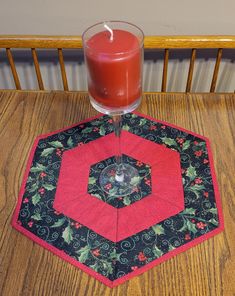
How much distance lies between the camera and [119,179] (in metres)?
0.78

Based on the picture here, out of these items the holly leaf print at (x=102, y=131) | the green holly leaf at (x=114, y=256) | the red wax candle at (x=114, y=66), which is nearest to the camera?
the red wax candle at (x=114, y=66)

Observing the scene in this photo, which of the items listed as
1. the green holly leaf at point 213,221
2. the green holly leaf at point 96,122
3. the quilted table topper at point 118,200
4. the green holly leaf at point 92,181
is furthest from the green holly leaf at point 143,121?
the green holly leaf at point 213,221

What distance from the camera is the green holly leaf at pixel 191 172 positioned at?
780 millimetres

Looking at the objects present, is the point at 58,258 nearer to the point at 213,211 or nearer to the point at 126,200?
the point at 126,200

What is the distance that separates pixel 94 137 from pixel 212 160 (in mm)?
304

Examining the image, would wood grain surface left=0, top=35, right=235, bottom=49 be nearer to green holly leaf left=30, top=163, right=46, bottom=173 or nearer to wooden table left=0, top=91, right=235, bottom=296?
wooden table left=0, top=91, right=235, bottom=296

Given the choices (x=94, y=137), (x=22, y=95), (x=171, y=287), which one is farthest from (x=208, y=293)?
(x=22, y=95)

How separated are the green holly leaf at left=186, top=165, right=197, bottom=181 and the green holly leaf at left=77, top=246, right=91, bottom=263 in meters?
0.29

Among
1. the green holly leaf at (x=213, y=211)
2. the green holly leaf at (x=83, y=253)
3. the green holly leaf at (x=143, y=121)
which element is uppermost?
the green holly leaf at (x=143, y=121)

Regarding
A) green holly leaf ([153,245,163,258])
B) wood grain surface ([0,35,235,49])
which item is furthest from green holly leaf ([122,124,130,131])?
green holly leaf ([153,245,163,258])

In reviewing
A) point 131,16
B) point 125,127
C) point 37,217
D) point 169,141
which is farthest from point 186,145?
point 131,16

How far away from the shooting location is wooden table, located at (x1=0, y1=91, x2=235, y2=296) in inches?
24.6

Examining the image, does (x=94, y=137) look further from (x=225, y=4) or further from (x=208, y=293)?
(x=225, y=4)

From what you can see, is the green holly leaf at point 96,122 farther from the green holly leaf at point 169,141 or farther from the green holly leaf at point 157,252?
the green holly leaf at point 157,252
